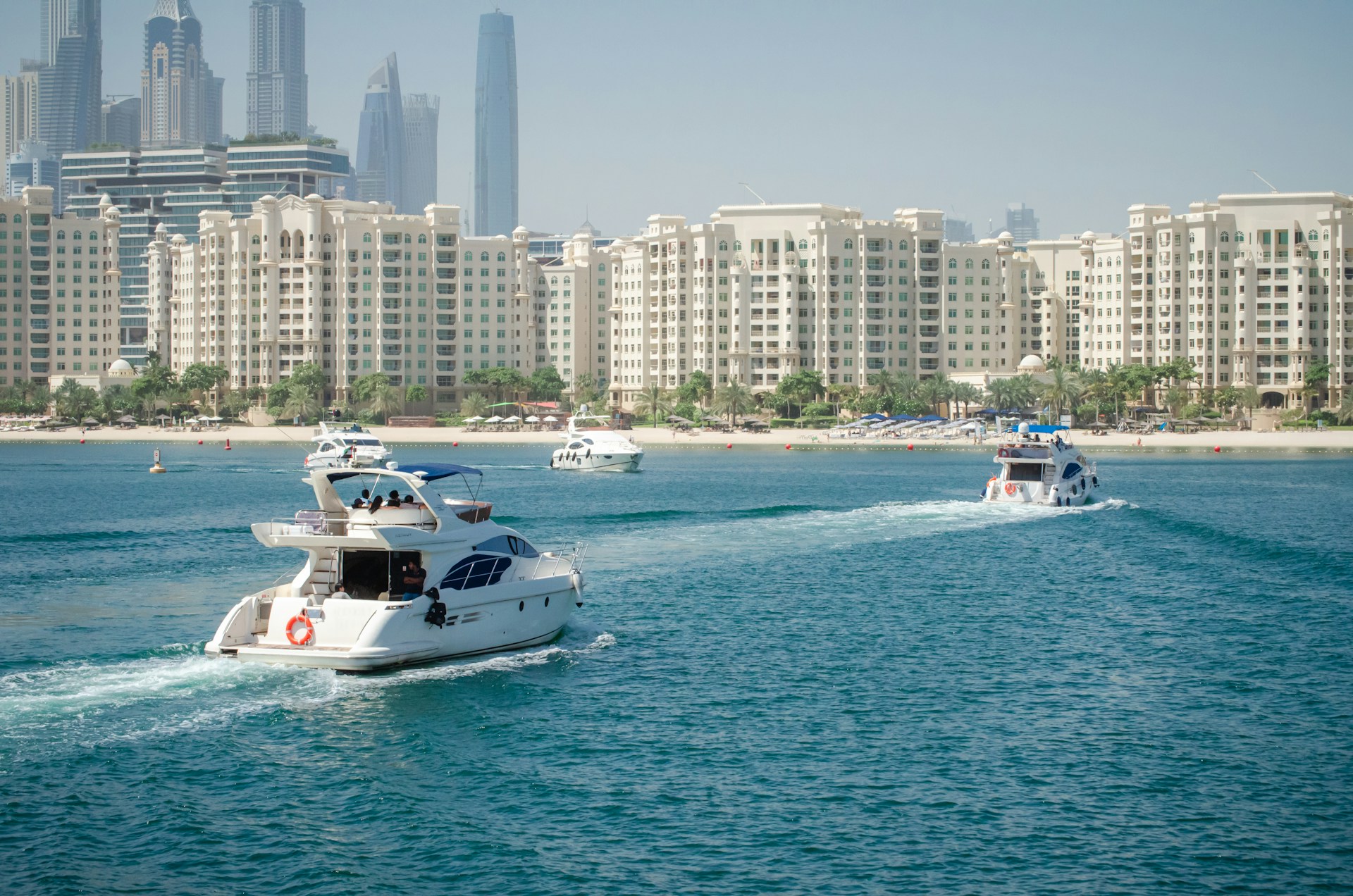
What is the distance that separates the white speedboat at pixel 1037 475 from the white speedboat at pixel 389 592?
50989 mm

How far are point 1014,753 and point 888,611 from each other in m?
17.8

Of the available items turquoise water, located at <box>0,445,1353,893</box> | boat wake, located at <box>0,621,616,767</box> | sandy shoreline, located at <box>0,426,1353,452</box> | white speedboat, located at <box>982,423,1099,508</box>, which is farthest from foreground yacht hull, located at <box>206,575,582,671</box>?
sandy shoreline, located at <box>0,426,1353,452</box>

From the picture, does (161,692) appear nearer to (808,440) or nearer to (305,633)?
(305,633)

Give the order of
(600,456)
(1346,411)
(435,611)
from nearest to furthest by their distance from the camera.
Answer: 1. (435,611)
2. (600,456)
3. (1346,411)

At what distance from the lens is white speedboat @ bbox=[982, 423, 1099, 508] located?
84.2m

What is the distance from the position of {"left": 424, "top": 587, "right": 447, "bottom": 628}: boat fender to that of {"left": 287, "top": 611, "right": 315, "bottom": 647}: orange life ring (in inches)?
109

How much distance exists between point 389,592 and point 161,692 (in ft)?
19.5

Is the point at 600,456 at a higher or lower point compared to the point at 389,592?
higher

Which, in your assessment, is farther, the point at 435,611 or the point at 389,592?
the point at 389,592

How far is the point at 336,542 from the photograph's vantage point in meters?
35.2

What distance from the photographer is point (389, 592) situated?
117 ft

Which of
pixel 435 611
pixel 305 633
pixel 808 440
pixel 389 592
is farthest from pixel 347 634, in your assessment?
pixel 808 440

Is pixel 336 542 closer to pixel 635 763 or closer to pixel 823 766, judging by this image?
pixel 635 763

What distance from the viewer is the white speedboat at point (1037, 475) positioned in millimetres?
84188
